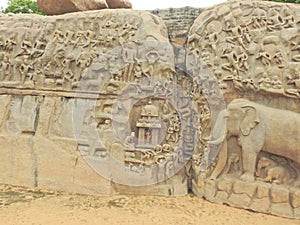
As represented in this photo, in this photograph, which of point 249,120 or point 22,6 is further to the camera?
point 22,6

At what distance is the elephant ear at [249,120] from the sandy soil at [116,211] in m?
1.21

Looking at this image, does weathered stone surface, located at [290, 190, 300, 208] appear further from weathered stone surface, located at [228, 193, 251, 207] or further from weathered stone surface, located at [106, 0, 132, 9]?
weathered stone surface, located at [106, 0, 132, 9]

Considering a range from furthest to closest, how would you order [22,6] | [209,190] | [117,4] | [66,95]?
1. [22,6]
2. [117,4]
3. [66,95]
4. [209,190]

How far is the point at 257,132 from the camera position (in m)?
4.55

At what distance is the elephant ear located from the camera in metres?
4.56

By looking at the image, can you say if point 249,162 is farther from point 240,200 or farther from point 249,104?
point 249,104

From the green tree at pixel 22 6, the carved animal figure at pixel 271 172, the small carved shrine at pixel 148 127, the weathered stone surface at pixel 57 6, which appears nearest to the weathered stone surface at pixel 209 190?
the carved animal figure at pixel 271 172

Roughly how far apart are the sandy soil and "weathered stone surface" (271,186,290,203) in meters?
0.26

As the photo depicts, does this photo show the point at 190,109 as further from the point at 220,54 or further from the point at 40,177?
the point at 40,177

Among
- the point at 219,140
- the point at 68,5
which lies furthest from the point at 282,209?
the point at 68,5

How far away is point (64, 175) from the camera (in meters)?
5.29

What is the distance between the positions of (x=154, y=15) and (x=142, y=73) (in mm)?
1175

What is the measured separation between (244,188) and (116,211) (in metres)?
1.95

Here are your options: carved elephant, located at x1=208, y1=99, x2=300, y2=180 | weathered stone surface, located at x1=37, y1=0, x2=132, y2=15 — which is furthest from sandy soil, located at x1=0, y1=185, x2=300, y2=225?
weathered stone surface, located at x1=37, y1=0, x2=132, y2=15
